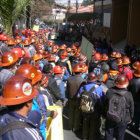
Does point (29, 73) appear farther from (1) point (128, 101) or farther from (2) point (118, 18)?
(2) point (118, 18)

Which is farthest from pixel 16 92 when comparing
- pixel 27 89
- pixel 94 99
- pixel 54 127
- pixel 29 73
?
pixel 94 99

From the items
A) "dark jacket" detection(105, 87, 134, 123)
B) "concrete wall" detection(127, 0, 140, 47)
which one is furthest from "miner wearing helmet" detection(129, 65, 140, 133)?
"concrete wall" detection(127, 0, 140, 47)

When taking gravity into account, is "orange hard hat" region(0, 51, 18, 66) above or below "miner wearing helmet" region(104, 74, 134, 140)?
above

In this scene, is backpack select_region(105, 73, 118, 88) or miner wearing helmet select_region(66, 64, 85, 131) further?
backpack select_region(105, 73, 118, 88)

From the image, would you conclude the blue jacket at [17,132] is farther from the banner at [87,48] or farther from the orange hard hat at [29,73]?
the banner at [87,48]

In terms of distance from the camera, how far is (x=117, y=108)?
382 centimetres

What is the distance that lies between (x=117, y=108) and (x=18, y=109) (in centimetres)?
228

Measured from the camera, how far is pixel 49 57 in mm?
6699

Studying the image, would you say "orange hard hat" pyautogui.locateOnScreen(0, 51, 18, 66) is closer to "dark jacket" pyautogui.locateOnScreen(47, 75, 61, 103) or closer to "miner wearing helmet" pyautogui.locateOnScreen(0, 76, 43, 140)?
"dark jacket" pyautogui.locateOnScreen(47, 75, 61, 103)

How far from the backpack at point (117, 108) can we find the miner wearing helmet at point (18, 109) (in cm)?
213

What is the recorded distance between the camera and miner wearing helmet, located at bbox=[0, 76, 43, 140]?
1.85 meters

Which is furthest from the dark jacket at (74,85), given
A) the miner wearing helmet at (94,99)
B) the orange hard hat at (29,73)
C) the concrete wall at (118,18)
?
the concrete wall at (118,18)

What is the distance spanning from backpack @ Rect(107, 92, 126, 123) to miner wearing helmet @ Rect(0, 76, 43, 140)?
2128mm

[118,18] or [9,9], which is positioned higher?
[118,18]
